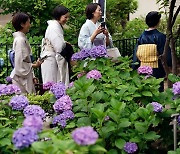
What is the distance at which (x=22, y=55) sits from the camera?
6.59 metres

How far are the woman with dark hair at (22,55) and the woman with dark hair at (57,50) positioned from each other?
0.42 metres

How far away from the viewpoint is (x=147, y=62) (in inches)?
268

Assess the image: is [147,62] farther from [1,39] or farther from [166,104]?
[1,39]

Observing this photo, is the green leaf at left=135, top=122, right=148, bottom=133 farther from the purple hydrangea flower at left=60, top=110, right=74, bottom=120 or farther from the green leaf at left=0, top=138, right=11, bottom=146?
the green leaf at left=0, top=138, right=11, bottom=146

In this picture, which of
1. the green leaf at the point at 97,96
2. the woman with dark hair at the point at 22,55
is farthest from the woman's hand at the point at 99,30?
the green leaf at the point at 97,96

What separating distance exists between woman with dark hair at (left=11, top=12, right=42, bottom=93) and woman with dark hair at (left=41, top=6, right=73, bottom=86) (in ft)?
1.36

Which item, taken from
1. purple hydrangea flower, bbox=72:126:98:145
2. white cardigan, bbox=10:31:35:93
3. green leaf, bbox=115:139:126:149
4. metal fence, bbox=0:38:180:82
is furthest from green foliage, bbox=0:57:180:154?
metal fence, bbox=0:38:180:82

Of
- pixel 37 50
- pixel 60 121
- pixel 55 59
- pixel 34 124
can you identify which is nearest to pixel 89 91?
pixel 60 121

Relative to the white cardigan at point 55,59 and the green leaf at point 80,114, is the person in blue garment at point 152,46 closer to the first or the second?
the white cardigan at point 55,59

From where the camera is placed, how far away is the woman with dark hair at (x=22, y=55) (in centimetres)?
654

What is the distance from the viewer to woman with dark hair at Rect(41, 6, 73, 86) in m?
7.01

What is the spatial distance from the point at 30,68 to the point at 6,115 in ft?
10.7

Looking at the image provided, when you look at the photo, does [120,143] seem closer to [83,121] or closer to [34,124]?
[83,121]

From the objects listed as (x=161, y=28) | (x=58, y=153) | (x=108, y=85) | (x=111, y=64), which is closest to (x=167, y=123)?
(x=108, y=85)
